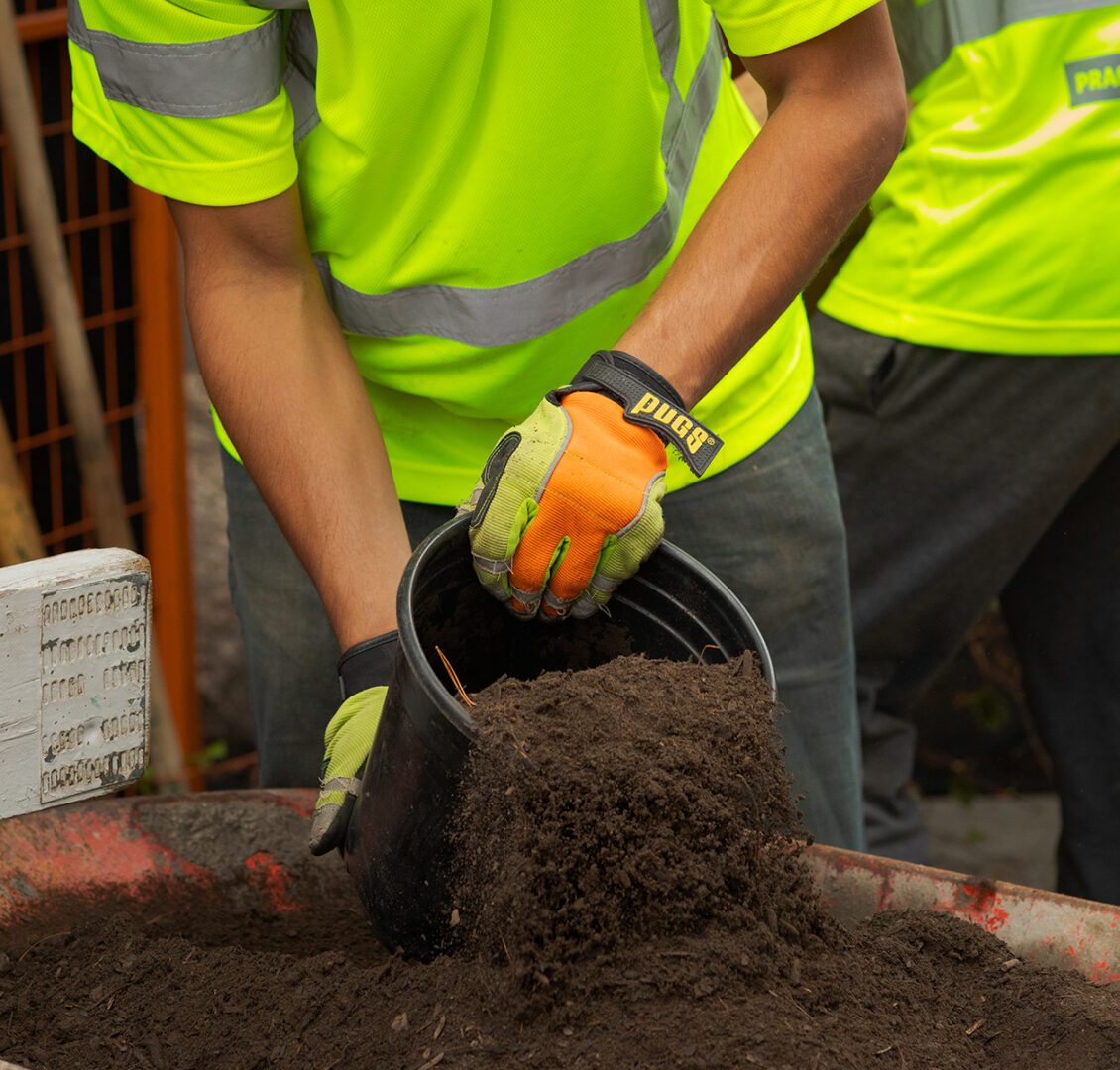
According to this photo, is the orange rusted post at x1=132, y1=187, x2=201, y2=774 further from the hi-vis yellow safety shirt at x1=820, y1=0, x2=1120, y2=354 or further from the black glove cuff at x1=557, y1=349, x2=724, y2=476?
the black glove cuff at x1=557, y1=349, x2=724, y2=476

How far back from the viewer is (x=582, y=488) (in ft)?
4.53

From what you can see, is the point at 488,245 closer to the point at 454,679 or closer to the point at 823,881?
the point at 454,679

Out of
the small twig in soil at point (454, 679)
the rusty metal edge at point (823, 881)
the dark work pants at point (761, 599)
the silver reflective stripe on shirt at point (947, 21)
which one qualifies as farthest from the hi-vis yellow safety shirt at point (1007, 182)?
the small twig in soil at point (454, 679)

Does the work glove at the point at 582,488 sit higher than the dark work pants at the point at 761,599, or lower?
higher

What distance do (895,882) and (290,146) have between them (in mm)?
1051

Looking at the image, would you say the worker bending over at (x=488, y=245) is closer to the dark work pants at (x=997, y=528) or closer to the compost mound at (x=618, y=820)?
the compost mound at (x=618, y=820)

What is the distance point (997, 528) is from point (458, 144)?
126 centimetres

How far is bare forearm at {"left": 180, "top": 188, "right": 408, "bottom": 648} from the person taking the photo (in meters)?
1.66

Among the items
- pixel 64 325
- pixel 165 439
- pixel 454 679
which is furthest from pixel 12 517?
pixel 454 679

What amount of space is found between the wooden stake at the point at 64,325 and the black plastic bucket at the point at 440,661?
4.97ft

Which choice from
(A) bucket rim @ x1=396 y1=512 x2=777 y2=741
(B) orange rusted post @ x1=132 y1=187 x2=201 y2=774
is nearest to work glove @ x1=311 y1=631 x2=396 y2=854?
(A) bucket rim @ x1=396 y1=512 x2=777 y2=741

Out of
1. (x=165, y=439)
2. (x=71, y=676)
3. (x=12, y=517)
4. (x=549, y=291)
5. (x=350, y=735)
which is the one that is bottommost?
(x=165, y=439)

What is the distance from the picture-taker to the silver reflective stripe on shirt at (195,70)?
156cm

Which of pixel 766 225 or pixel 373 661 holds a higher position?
pixel 766 225
